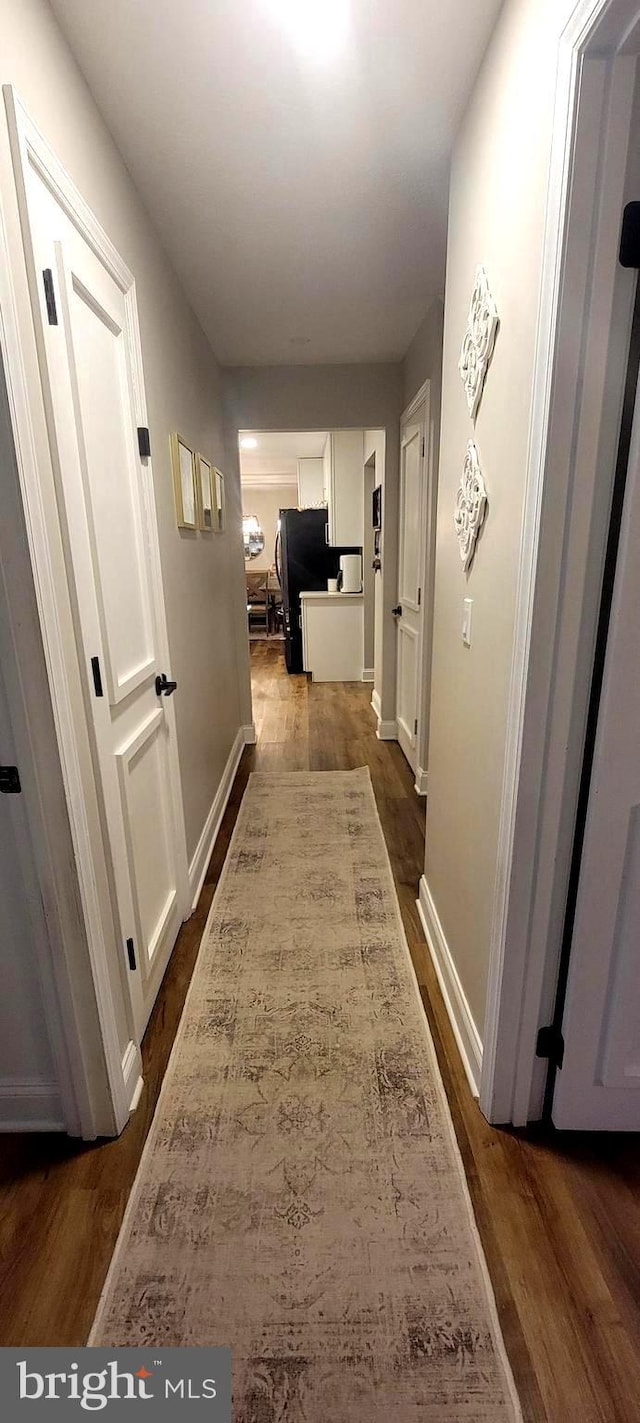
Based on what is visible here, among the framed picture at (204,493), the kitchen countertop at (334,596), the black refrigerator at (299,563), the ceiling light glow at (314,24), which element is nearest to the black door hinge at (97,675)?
the ceiling light glow at (314,24)

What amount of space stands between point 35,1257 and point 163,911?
2.89 feet

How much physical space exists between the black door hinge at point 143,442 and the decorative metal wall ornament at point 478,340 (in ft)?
2.98

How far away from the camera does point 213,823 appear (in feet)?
9.18

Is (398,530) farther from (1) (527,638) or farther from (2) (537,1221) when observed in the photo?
(2) (537,1221)

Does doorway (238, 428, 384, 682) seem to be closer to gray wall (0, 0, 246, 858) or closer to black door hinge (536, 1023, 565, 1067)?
gray wall (0, 0, 246, 858)

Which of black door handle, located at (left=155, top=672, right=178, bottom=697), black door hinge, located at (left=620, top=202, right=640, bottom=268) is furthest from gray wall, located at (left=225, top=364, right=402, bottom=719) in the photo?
black door hinge, located at (left=620, top=202, right=640, bottom=268)

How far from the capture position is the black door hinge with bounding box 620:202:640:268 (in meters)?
0.90

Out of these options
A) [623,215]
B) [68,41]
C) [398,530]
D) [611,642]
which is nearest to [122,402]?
[68,41]

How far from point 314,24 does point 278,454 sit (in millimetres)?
6401

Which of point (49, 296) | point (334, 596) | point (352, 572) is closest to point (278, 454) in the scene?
point (352, 572)

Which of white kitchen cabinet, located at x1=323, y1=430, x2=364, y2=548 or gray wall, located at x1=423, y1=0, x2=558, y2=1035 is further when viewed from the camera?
white kitchen cabinet, located at x1=323, y1=430, x2=364, y2=548

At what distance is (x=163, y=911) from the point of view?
1.94 metres

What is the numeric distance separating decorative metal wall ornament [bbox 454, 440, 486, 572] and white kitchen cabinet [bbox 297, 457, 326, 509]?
6118 millimetres

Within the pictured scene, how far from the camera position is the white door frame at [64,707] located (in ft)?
3.27
